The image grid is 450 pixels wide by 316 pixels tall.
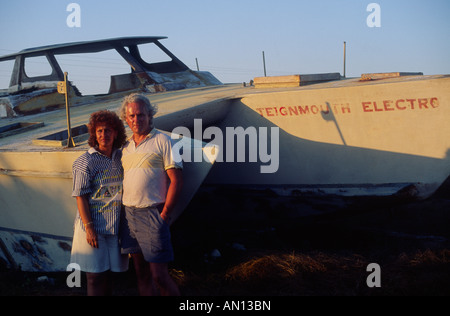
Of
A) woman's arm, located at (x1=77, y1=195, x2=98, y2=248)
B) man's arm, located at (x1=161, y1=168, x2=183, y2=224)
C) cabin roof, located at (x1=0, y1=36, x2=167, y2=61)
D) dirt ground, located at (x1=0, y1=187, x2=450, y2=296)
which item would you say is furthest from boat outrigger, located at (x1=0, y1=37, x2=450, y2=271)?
cabin roof, located at (x1=0, y1=36, x2=167, y2=61)

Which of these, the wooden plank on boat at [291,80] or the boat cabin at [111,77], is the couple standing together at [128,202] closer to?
the wooden plank on boat at [291,80]

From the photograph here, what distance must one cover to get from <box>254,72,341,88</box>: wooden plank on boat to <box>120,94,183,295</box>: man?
102 inches

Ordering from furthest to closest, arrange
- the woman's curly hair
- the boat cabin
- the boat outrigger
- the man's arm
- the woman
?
the boat cabin
the boat outrigger
the woman's curly hair
the woman
the man's arm

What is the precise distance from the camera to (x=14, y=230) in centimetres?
495

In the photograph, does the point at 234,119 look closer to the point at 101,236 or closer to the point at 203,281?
the point at 203,281

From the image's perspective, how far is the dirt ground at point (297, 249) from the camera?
3.97 metres

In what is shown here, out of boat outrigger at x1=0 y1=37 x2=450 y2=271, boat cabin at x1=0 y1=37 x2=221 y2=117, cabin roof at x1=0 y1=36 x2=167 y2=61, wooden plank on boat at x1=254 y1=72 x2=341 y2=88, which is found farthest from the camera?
cabin roof at x1=0 y1=36 x2=167 y2=61

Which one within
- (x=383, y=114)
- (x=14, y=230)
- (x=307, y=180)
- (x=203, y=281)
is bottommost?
(x=203, y=281)

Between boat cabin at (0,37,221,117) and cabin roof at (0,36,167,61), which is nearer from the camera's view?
boat cabin at (0,37,221,117)

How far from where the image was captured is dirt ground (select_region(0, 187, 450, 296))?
3971mm

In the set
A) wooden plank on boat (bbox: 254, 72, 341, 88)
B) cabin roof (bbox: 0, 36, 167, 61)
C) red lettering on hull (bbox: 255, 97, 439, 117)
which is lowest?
red lettering on hull (bbox: 255, 97, 439, 117)

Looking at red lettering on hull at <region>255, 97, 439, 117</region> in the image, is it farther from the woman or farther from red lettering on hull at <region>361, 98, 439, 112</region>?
the woman

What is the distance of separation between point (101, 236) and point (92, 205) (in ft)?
0.71

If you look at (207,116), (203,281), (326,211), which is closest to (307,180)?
(326,211)
